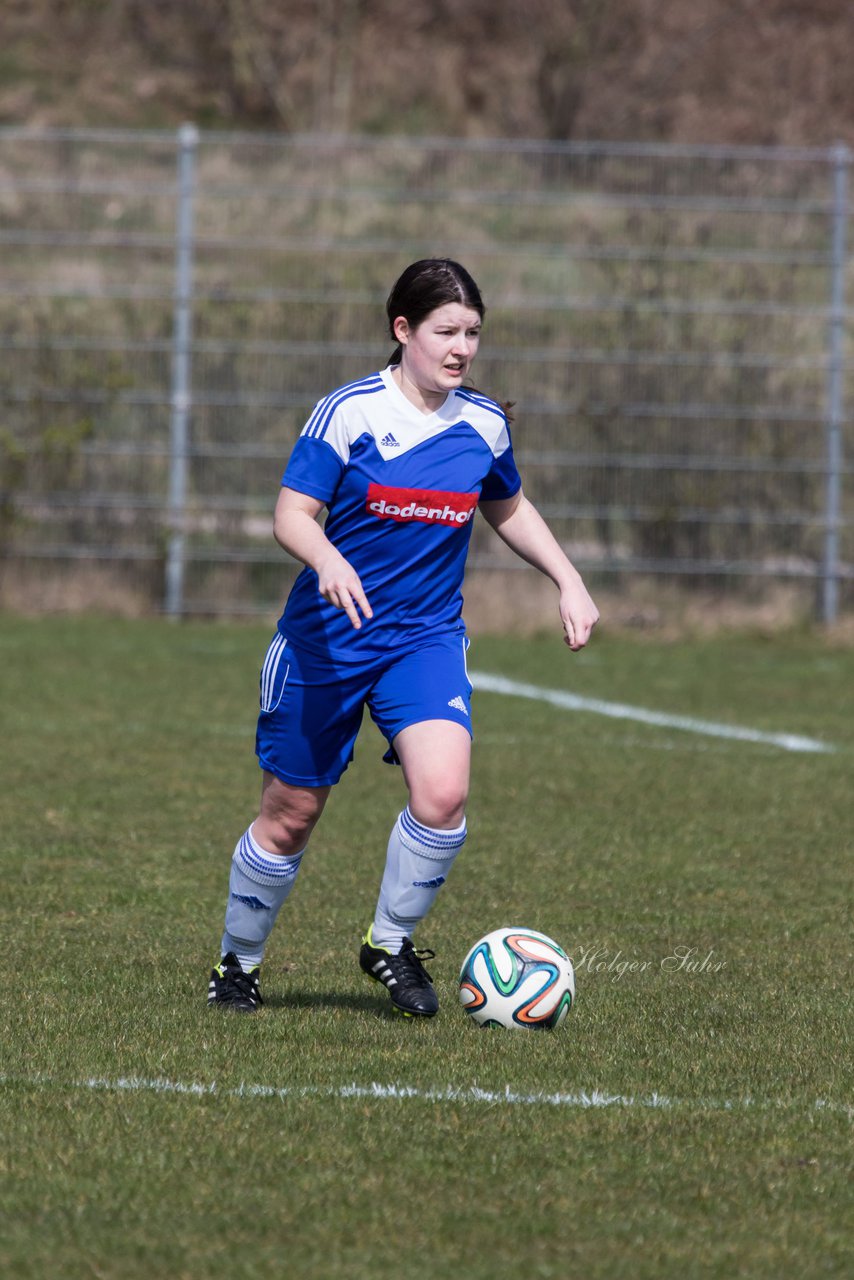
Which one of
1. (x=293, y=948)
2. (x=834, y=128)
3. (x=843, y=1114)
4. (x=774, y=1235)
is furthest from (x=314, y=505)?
(x=834, y=128)

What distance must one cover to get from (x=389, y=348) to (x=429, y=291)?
9.06m

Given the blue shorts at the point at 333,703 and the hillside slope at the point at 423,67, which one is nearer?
the blue shorts at the point at 333,703

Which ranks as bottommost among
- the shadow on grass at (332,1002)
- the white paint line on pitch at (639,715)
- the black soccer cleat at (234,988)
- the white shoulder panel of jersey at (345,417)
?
the shadow on grass at (332,1002)

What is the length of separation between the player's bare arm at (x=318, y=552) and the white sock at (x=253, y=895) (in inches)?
27.7

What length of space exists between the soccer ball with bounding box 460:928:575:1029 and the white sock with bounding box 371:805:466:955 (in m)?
0.18

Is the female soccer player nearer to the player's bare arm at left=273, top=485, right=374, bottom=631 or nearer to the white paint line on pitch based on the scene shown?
the player's bare arm at left=273, top=485, right=374, bottom=631

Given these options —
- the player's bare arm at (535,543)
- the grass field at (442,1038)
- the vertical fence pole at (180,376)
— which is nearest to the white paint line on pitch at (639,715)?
the grass field at (442,1038)

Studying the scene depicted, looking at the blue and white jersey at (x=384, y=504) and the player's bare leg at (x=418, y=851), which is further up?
the blue and white jersey at (x=384, y=504)

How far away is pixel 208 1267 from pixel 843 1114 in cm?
144

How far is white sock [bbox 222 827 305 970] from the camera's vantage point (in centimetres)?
484

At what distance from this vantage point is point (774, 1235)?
3227 mm

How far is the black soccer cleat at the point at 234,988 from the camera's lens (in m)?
4.75

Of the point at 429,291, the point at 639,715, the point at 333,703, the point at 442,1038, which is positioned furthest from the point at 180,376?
the point at 442,1038

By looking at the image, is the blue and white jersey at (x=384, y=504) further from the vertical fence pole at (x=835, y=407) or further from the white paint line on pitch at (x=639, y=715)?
the vertical fence pole at (x=835, y=407)
